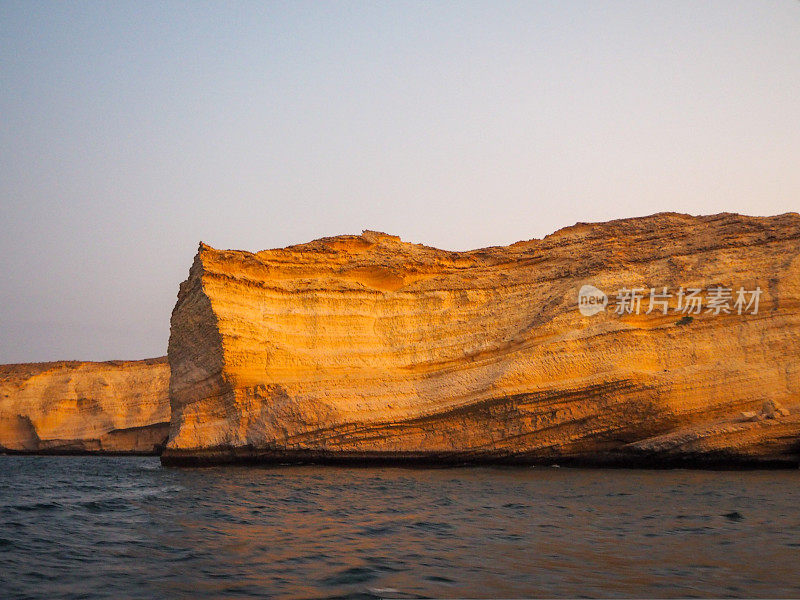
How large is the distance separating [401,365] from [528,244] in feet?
19.4

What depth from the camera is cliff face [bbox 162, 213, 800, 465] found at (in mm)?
16938

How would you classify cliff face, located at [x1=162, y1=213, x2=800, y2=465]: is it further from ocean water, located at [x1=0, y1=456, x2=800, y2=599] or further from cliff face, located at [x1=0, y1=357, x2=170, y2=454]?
cliff face, located at [x1=0, y1=357, x2=170, y2=454]

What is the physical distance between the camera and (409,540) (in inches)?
307

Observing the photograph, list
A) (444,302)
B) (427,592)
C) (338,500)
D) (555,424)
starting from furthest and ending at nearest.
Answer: (444,302) < (555,424) < (338,500) < (427,592)

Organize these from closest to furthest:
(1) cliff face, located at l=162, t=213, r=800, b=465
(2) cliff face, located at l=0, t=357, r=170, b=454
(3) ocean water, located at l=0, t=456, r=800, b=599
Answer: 1. (3) ocean water, located at l=0, t=456, r=800, b=599
2. (1) cliff face, located at l=162, t=213, r=800, b=465
3. (2) cliff face, located at l=0, t=357, r=170, b=454

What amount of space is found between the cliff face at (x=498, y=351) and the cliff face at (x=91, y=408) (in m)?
19.8

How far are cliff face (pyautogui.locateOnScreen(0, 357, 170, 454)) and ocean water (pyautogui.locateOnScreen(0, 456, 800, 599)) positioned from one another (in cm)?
2697

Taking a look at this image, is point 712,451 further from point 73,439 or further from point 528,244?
point 73,439

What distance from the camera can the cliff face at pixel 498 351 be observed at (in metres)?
16.9

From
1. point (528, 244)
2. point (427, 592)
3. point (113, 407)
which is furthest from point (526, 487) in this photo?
point (113, 407)

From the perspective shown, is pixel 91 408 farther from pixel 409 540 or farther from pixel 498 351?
pixel 409 540

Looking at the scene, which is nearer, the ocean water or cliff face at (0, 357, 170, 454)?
the ocean water

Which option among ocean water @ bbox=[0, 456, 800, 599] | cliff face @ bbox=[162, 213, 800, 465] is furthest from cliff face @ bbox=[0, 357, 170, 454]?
ocean water @ bbox=[0, 456, 800, 599]

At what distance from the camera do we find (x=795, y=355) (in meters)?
17.0
